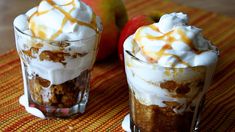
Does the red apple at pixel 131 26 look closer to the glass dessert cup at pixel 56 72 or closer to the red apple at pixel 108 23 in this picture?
the red apple at pixel 108 23

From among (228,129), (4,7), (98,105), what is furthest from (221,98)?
(4,7)

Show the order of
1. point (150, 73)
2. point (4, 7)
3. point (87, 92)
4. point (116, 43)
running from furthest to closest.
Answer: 1. point (4, 7)
2. point (116, 43)
3. point (87, 92)
4. point (150, 73)

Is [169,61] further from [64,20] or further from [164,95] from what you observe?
[64,20]

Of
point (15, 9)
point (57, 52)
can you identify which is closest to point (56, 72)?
point (57, 52)

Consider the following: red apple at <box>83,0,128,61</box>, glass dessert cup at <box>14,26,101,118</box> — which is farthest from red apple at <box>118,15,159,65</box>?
glass dessert cup at <box>14,26,101,118</box>

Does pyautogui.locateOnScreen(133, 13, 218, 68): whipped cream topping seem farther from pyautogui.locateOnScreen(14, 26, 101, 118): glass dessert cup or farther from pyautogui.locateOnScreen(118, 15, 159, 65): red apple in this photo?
pyautogui.locateOnScreen(118, 15, 159, 65): red apple

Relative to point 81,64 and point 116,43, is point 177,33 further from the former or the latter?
point 116,43

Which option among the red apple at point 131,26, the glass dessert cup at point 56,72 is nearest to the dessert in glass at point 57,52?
the glass dessert cup at point 56,72
